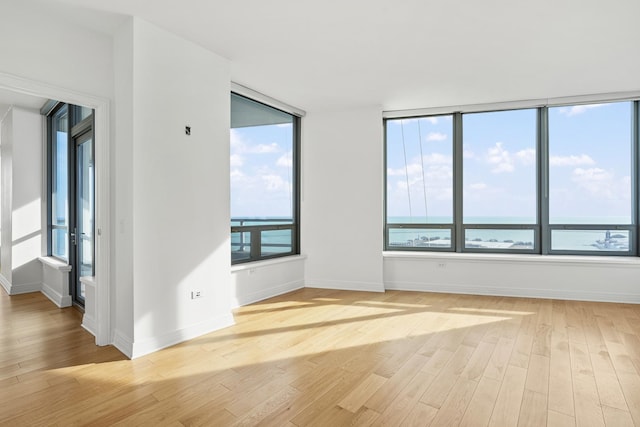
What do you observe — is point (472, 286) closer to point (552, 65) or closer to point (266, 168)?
point (552, 65)

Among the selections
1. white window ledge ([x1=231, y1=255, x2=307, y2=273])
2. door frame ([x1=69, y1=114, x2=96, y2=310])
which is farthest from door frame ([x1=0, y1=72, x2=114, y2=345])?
white window ledge ([x1=231, y1=255, x2=307, y2=273])

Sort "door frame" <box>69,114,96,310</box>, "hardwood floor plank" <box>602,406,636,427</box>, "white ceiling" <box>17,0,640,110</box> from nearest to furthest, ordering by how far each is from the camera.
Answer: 1. "hardwood floor plank" <box>602,406,636,427</box>
2. "white ceiling" <box>17,0,640,110</box>
3. "door frame" <box>69,114,96,310</box>

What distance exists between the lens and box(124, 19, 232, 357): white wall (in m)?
3.14

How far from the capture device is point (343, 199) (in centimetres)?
594

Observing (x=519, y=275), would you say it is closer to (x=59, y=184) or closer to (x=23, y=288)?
(x=59, y=184)

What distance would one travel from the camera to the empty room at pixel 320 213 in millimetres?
2621

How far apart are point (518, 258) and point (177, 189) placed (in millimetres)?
4645

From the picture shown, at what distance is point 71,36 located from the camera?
3197 mm

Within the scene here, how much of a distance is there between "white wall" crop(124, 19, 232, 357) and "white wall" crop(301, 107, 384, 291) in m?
2.33

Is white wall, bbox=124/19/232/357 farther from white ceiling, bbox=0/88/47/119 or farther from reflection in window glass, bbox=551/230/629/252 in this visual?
reflection in window glass, bbox=551/230/629/252

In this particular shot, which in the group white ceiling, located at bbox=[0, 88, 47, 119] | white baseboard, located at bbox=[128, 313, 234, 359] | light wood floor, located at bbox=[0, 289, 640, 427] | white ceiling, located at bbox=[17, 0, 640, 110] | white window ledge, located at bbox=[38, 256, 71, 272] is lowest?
light wood floor, located at bbox=[0, 289, 640, 427]

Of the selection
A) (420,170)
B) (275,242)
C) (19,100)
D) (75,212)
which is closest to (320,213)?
(275,242)

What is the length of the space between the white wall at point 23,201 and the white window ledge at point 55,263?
250 millimetres

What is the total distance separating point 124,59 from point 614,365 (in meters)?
4.74
